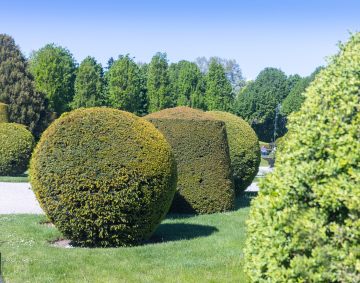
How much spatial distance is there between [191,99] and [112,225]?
40029mm

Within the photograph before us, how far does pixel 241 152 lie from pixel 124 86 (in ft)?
92.9

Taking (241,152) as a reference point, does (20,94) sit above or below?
above

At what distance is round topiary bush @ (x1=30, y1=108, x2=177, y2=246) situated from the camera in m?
6.26

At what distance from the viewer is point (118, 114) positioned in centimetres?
707

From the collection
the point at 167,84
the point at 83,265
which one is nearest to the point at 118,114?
the point at 83,265

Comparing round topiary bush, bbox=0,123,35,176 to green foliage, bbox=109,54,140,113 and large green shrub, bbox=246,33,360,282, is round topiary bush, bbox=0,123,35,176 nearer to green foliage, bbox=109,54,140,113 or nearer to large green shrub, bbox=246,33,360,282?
large green shrub, bbox=246,33,360,282

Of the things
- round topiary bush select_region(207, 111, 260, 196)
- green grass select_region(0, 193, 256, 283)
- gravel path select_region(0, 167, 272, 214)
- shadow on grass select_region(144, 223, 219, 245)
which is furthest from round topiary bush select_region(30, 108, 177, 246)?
round topiary bush select_region(207, 111, 260, 196)

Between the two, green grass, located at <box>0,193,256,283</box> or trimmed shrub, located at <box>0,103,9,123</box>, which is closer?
green grass, located at <box>0,193,256,283</box>

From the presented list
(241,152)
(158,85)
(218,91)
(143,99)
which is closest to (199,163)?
(241,152)

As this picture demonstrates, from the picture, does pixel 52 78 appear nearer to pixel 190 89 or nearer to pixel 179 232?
pixel 190 89

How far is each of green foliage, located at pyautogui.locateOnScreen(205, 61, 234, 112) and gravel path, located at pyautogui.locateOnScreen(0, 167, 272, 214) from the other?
31844 mm

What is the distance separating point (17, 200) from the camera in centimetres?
1258

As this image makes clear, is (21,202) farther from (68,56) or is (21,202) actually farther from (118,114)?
(68,56)

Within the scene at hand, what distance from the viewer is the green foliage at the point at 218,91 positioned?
45281 mm
